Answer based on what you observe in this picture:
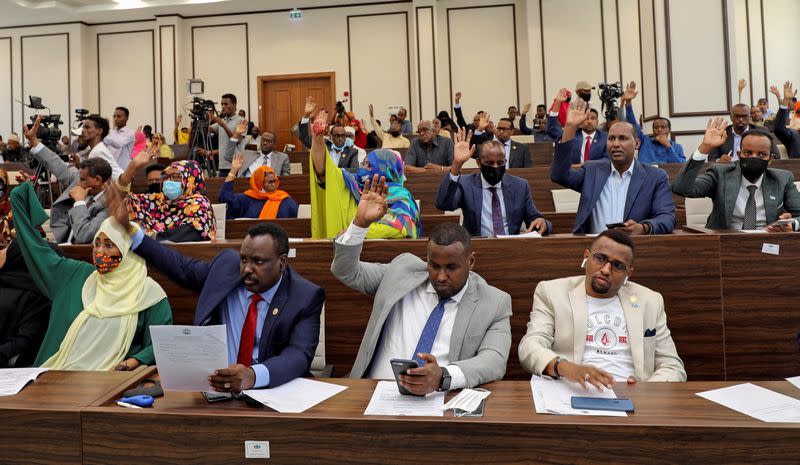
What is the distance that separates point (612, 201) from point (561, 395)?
210cm

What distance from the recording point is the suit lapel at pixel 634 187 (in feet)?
11.4

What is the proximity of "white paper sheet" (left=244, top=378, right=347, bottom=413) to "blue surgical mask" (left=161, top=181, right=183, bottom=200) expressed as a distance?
2.16m

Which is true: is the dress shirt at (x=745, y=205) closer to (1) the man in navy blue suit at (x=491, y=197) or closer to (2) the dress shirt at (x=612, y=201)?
(2) the dress shirt at (x=612, y=201)

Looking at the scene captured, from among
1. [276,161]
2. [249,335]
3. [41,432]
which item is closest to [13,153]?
[276,161]

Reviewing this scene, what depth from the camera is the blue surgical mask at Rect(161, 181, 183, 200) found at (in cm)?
367

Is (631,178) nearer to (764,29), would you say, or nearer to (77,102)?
(764,29)

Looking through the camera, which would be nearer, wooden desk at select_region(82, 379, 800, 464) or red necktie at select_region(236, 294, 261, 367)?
wooden desk at select_region(82, 379, 800, 464)

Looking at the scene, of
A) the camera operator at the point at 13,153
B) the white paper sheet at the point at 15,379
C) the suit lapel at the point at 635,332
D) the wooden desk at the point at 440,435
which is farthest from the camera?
the camera operator at the point at 13,153

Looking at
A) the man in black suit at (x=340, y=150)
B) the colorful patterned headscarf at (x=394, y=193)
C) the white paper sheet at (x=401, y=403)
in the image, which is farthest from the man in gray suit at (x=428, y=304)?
the man in black suit at (x=340, y=150)

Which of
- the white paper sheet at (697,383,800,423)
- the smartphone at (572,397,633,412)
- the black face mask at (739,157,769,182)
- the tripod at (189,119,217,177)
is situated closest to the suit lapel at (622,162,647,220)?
the black face mask at (739,157,769,182)

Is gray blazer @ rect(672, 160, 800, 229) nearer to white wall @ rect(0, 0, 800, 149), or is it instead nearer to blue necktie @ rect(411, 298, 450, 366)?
blue necktie @ rect(411, 298, 450, 366)

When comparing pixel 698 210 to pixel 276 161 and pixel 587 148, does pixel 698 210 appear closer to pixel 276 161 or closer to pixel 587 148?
pixel 587 148

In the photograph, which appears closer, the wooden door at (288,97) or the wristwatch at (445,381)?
the wristwatch at (445,381)

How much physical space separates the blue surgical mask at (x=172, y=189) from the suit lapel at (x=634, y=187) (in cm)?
245
